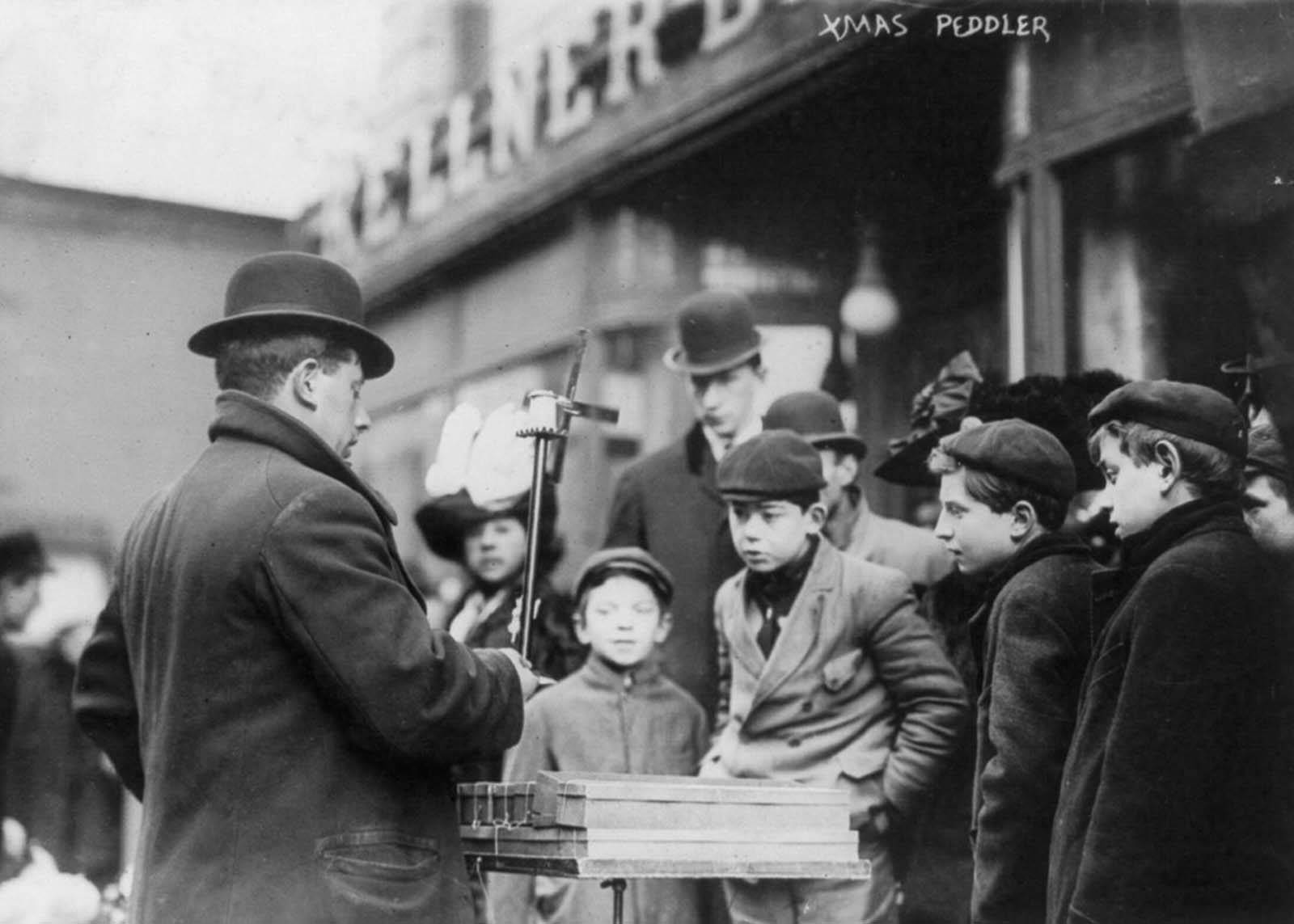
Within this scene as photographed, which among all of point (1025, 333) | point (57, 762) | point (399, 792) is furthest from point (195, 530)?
point (1025, 333)

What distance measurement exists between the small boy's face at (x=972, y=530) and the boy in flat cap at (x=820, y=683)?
490 millimetres

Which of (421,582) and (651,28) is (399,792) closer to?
(421,582)

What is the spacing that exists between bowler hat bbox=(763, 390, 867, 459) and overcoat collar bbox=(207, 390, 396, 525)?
2163 mm

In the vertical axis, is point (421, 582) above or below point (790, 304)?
below

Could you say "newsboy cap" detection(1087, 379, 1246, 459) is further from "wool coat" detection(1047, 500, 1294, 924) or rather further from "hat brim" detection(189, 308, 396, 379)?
"hat brim" detection(189, 308, 396, 379)

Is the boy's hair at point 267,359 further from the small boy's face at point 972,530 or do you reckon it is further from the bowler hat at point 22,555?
the bowler hat at point 22,555

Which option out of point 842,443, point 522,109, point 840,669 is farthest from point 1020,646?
point 522,109

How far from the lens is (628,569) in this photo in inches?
198

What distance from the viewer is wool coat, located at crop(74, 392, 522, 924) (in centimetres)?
319

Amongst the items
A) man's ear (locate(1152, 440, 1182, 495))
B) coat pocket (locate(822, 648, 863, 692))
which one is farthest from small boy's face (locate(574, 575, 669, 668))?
man's ear (locate(1152, 440, 1182, 495))

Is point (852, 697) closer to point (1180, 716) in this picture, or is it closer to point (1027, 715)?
point (1027, 715)

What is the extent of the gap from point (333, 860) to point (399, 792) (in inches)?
7.8

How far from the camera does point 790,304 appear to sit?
18.7ft

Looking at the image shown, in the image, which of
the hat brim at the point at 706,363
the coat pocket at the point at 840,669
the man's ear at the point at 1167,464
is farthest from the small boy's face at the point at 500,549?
the man's ear at the point at 1167,464
